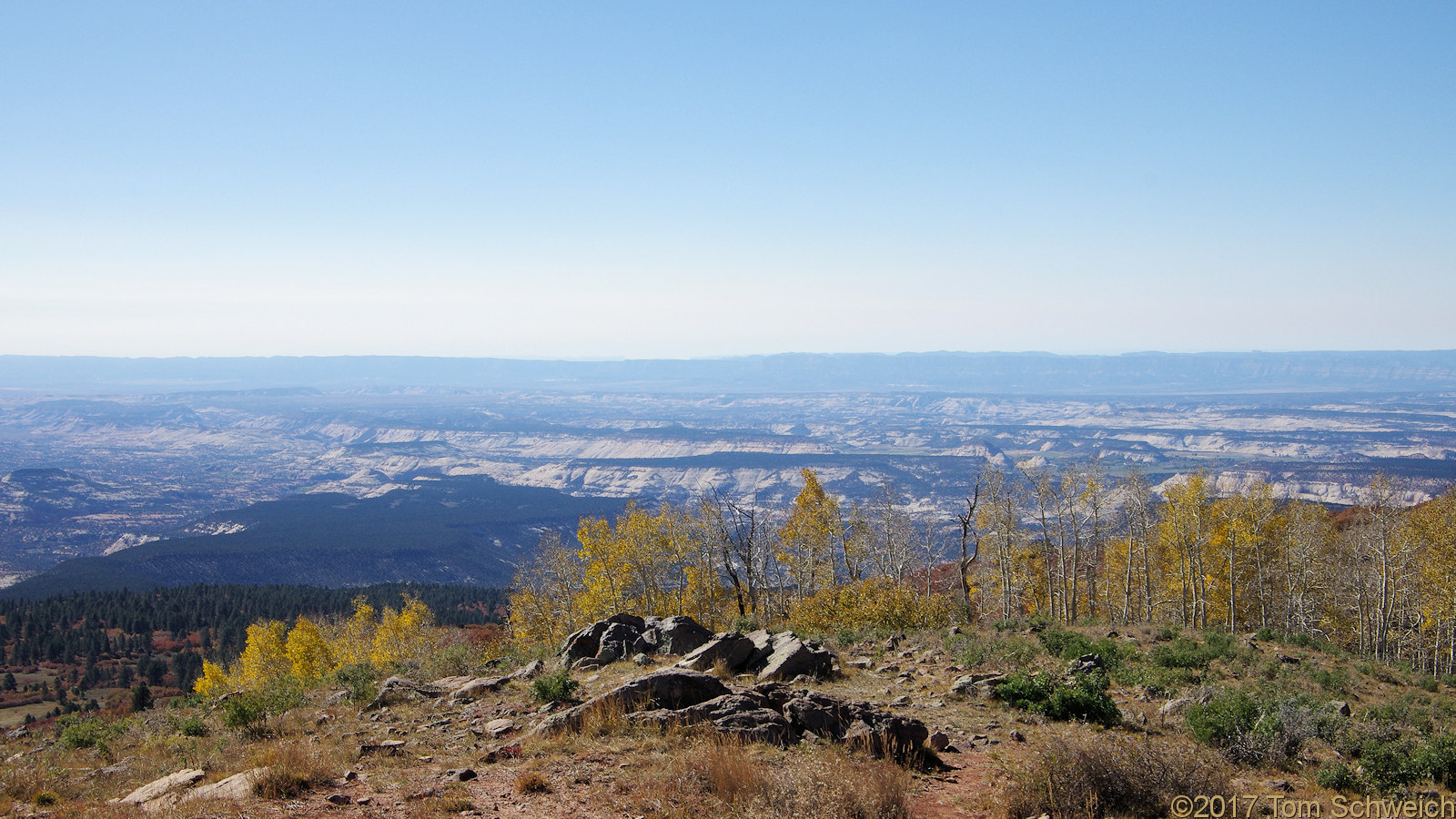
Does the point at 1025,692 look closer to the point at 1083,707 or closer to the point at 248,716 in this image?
the point at 1083,707

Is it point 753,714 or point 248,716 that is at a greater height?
point 753,714

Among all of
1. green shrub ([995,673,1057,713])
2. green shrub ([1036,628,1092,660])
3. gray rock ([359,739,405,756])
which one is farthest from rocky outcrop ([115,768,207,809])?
green shrub ([1036,628,1092,660])

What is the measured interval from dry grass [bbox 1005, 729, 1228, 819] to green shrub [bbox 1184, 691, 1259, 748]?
2.93 meters

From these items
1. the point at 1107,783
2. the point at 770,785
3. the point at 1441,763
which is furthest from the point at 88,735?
the point at 1441,763

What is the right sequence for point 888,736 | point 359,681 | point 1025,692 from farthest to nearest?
1. point 359,681
2. point 1025,692
3. point 888,736

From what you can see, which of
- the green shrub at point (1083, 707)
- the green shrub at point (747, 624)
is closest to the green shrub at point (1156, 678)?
the green shrub at point (1083, 707)

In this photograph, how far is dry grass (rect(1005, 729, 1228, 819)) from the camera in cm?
849

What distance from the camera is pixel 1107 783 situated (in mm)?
8578

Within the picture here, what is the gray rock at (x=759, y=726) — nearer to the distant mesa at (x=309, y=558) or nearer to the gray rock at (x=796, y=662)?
the gray rock at (x=796, y=662)

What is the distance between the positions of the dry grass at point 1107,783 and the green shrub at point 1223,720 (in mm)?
2933

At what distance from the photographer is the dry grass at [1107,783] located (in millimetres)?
8492

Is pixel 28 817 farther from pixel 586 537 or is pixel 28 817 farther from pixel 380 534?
pixel 380 534

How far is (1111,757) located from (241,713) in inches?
600

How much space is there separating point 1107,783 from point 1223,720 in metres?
4.60
